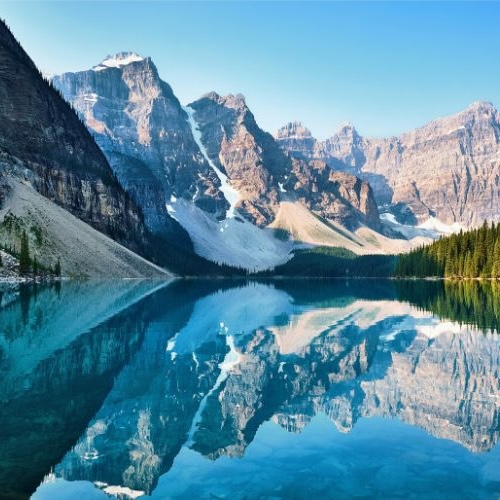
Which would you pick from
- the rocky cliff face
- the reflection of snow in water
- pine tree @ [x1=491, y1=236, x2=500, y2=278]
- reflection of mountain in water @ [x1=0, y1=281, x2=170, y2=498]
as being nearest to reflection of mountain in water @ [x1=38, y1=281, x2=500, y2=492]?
the reflection of snow in water

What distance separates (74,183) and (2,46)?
4849 cm

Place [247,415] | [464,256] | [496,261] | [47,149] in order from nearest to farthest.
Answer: [247,415] < [496,261] < [464,256] < [47,149]

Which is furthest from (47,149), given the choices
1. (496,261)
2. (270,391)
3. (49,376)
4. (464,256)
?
(270,391)

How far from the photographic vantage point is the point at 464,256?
140 m

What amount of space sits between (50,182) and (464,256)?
123950 millimetres

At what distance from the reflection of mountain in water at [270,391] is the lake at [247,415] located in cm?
9

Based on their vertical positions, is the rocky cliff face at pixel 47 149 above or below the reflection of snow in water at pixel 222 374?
above

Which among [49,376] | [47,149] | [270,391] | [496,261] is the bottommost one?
[270,391]

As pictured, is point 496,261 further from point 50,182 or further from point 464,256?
point 50,182

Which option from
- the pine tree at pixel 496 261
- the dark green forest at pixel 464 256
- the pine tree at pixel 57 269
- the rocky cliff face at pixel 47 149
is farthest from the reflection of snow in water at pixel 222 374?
the rocky cliff face at pixel 47 149

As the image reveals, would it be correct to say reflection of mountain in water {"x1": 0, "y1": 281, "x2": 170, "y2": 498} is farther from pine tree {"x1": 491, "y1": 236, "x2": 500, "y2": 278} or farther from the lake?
pine tree {"x1": 491, "y1": 236, "x2": 500, "y2": 278}

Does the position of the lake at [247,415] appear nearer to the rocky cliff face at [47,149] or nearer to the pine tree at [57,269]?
the pine tree at [57,269]

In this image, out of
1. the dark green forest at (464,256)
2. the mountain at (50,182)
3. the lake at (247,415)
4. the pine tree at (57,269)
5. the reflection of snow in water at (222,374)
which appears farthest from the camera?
the dark green forest at (464,256)

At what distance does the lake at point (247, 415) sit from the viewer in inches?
541
